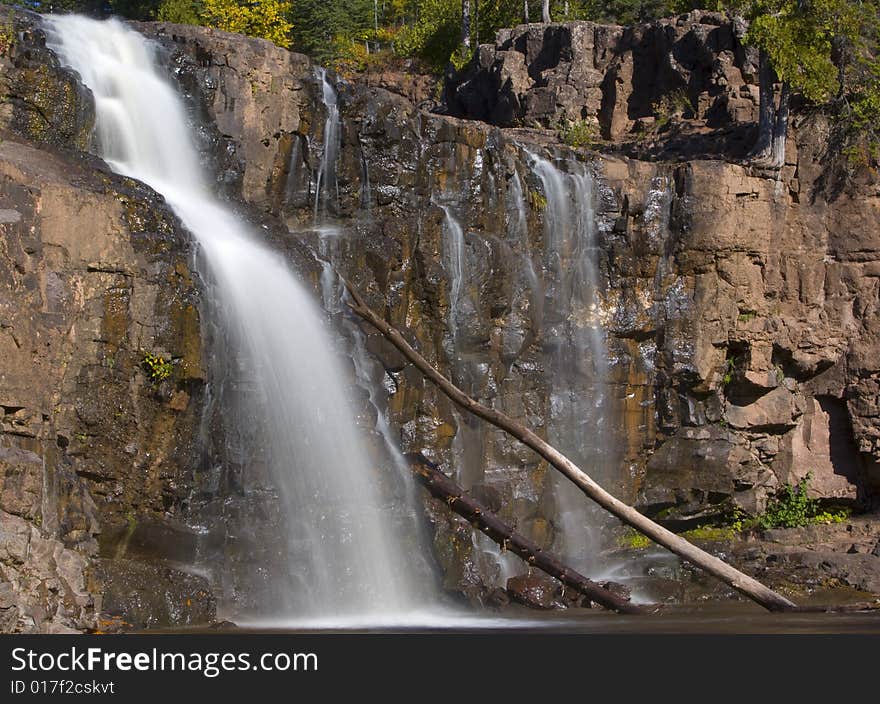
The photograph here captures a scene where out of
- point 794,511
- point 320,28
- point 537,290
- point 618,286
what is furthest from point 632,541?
point 320,28

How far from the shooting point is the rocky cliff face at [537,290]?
57.8ft

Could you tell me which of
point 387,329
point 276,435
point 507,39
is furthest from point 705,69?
point 276,435

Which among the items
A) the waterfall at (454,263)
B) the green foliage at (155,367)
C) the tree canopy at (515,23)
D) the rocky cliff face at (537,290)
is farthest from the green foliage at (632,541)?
the green foliage at (155,367)

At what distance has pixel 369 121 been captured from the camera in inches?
827

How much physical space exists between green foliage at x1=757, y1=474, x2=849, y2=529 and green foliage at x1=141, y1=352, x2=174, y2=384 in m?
12.1

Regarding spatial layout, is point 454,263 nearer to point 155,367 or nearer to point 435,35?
point 155,367

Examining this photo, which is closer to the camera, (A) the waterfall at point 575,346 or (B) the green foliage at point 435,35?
(A) the waterfall at point 575,346

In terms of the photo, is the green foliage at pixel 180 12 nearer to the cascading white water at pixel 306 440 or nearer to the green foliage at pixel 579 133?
the green foliage at pixel 579 133

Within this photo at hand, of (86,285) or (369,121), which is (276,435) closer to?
(86,285)

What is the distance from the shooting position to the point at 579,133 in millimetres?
28000

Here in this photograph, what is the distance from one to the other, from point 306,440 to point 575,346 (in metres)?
6.61

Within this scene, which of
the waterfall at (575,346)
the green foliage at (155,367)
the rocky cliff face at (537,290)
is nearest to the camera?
the green foliage at (155,367)

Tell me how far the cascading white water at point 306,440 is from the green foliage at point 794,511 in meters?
8.47

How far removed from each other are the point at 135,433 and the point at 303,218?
258 inches
